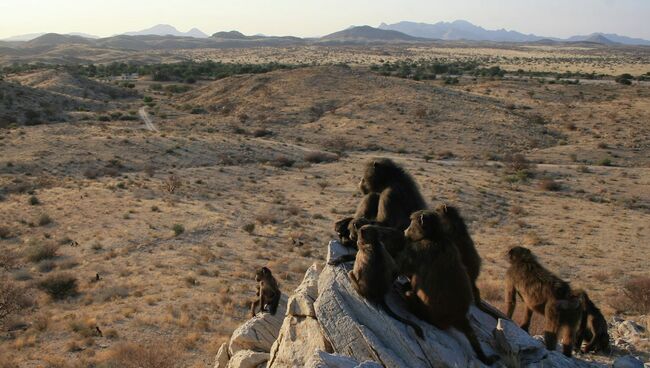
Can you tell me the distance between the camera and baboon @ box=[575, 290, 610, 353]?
33.5 feet

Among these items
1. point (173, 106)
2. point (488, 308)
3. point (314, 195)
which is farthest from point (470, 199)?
point (173, 106)

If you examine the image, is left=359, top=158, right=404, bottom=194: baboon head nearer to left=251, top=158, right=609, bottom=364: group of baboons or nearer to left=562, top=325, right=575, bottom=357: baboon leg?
left=251, top=158, right=609, bottom=364: group of baboons

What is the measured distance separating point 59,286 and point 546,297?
14.9m

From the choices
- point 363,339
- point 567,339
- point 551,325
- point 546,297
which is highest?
point 363,339

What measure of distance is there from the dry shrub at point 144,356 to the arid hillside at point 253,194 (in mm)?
67

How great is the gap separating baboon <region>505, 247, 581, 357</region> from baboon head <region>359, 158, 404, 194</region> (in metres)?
2.42

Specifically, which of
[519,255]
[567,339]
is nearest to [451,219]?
[519,255]

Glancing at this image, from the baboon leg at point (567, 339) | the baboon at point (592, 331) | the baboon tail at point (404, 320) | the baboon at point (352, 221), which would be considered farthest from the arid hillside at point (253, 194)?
the baboon tail at point (404, 320)

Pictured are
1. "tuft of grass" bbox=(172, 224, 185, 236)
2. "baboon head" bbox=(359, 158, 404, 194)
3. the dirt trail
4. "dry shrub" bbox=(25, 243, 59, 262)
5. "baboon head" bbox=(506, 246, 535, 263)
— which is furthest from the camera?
the dirt trail

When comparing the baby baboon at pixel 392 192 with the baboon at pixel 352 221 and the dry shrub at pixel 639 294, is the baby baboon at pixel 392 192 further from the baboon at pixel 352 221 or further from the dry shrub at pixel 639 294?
the dry shrub at pixel 639 294

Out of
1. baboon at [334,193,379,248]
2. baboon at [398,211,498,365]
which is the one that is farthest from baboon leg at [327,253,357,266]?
baboon at [398,211,498,365]

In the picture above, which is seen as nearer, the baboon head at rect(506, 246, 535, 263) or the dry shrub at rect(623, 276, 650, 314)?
the baboon head at rect(506, 246, 535, 263)

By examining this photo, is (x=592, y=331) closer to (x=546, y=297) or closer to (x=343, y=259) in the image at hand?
(x=546, y=297)

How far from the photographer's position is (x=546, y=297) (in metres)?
8.74
